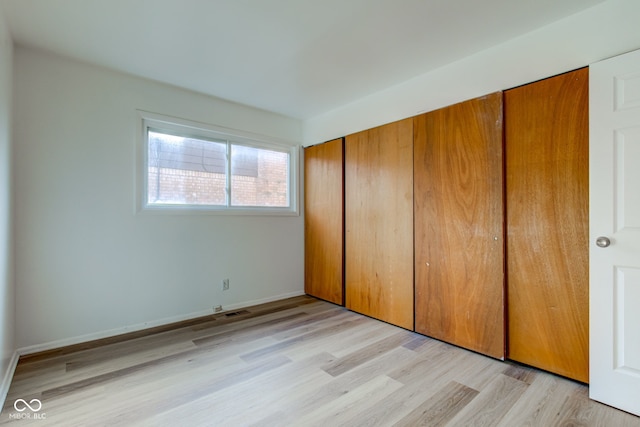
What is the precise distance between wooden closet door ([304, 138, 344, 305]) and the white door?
2.24 metres

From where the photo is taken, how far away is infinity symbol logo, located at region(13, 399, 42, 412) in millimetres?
1631

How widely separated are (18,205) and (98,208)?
1.61 feet

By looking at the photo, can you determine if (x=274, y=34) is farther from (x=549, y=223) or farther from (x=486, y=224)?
(x=549, y=223)

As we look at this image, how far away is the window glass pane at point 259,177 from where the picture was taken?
11.5 ft

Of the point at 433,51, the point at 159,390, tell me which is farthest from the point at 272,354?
the point at 433,51

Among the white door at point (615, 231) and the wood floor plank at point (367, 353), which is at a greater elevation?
the white door at point (615, 231)

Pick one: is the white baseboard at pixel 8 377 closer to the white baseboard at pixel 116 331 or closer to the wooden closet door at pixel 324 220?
the white baseboard at pixel 116 331

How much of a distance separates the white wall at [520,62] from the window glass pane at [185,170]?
175 cm

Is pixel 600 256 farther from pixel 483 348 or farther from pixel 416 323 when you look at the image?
pixel 416 323

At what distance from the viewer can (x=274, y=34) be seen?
2.12 metres

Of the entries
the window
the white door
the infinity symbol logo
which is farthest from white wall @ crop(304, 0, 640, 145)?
the infinity symbol logo

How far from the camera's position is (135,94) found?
2.75 m

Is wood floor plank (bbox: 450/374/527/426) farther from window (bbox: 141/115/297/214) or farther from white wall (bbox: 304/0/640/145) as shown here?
window (bbox: 141/115/297/214)

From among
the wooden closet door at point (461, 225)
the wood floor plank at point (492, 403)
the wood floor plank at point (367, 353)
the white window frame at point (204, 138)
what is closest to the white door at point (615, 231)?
the wood floor plank at point (492, 403)
